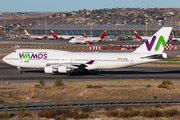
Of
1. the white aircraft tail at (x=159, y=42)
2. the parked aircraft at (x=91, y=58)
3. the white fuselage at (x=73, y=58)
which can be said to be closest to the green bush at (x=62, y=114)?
the parked aircraft at (x=91, y=58)

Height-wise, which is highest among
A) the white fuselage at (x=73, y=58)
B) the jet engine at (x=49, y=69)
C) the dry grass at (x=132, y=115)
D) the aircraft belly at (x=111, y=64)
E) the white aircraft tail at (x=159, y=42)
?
the white aircraft tail at (x=159, y=42)

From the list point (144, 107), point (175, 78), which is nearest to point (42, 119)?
point (144, 107)

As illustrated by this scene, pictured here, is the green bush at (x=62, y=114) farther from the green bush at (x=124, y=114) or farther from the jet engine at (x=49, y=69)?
the jet engine at (x=49, y=69)

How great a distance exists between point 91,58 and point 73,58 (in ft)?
11.3

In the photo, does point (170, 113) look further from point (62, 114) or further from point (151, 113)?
point (62, 114)

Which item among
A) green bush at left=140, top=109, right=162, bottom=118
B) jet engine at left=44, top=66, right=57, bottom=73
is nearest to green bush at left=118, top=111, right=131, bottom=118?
green bush at left=140, top=109, right=162, bottom=118

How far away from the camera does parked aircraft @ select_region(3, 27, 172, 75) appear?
1925 inches

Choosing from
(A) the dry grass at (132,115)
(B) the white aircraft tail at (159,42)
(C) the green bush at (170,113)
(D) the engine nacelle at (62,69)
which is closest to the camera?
(A) the dry grass at (132,115)

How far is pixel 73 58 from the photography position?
50.7 meters

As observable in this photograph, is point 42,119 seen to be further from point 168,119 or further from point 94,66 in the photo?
point 94,66

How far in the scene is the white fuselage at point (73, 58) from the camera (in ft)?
163

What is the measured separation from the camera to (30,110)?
90.9 feet

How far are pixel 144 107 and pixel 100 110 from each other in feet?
15.4

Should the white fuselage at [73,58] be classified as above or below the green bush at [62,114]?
above
